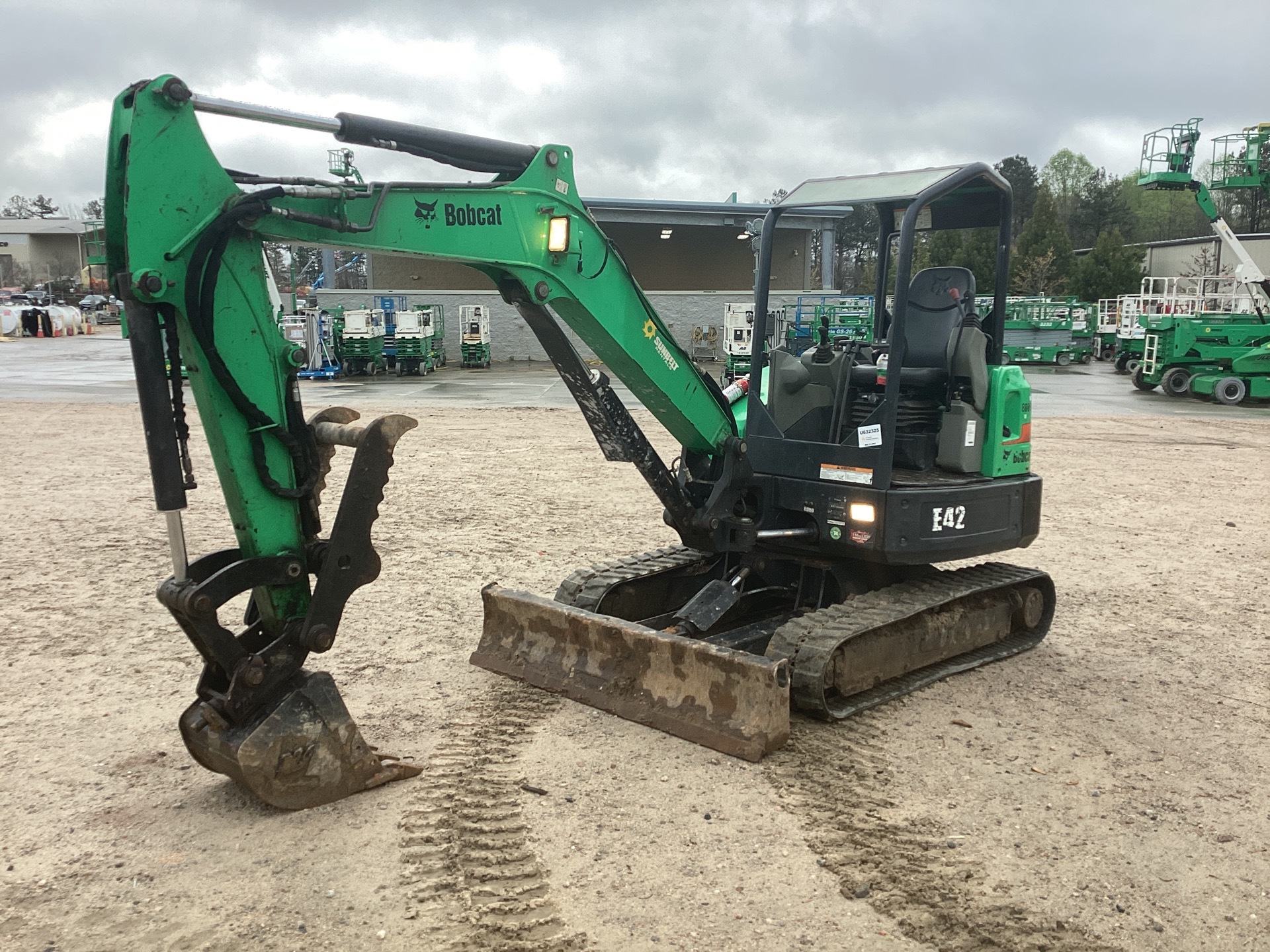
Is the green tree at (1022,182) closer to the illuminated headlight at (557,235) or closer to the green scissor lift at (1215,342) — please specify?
the green scissor lift at (1215,342)

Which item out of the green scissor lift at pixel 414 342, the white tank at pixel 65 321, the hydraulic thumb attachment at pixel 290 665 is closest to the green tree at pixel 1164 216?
the green scissor lift at pixel 414 342

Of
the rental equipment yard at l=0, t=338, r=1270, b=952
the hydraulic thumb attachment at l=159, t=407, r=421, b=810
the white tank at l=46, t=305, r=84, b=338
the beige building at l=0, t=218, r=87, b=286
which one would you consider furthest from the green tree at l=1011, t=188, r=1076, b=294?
the beige building at l=0, t=218, r=87, b=286

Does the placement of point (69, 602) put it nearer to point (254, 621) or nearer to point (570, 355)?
point (254, 621)

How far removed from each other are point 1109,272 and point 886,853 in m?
46.5

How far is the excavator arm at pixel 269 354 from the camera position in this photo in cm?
360

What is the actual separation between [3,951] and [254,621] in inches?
56.0

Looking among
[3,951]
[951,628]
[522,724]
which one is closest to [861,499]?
[951,628]

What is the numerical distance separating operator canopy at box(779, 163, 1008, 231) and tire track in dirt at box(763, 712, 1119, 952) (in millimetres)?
2794

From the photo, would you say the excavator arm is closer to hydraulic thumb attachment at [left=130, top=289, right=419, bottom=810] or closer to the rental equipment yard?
hydraulic thumb attachment at [left=130, top=289, right=419, bottom=810]

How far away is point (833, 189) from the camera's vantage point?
5.86 meters

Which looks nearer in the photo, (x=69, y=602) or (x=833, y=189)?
(x=833, y=189)

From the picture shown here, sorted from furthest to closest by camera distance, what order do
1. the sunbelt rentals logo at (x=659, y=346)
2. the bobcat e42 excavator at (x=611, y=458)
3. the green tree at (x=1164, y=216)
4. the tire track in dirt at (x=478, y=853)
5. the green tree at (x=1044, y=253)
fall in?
1. the green tree at (x=1164, y=216)
2. the green tree at (x=1044, y=253)
3. the sunbelt rentals logo at (x=659, y=346)
4. the bobcat e42 excavator at (x=611, y=458)
5. the tire track in dirt at (x=478, y=853)

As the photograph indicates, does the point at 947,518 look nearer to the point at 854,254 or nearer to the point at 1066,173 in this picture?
the point at 854,254

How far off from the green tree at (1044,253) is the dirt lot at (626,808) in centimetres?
4180
